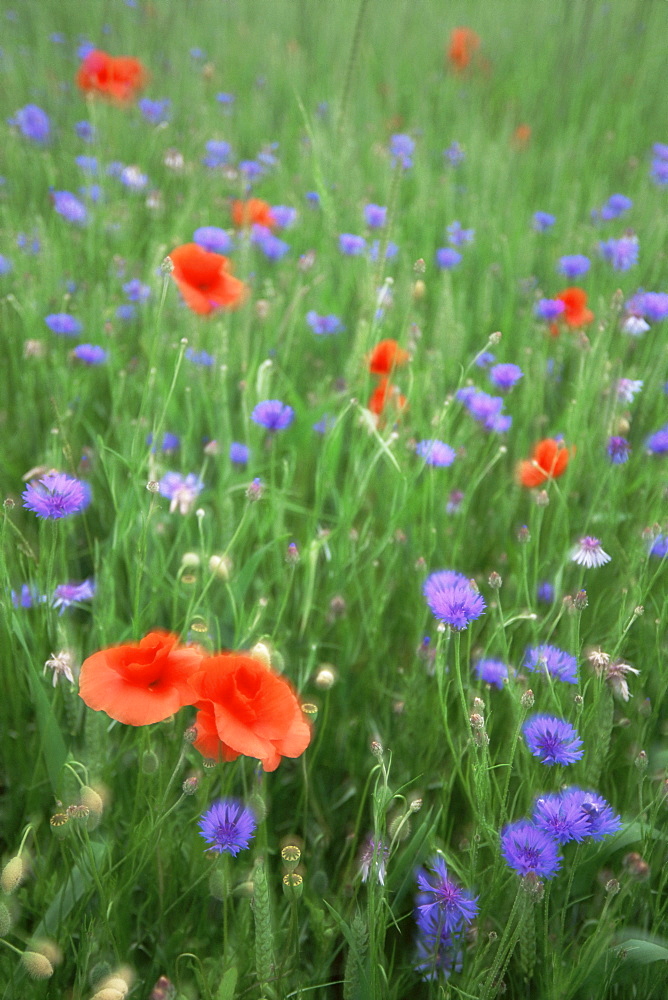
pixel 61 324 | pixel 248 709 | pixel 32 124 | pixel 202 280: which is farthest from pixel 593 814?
pixel 32 124

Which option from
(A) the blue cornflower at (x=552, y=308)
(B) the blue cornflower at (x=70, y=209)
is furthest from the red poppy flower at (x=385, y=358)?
(B) the blue cornflower at (x=70, y=209)

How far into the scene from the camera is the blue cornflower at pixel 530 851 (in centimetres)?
63

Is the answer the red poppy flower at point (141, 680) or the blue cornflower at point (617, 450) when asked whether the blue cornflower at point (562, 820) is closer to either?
the red poppy flower at point (141, 680)

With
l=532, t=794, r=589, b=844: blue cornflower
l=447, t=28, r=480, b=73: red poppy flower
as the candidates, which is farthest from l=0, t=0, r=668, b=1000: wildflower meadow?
l=447, t=28, r=480, b=73: red poppy flower

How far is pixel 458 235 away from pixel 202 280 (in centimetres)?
91

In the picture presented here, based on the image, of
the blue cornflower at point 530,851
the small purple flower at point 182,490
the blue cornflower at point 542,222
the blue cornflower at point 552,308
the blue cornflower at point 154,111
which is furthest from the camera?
the blue cornflower at point 154,111

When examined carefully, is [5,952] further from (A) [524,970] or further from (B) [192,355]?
(B) [192,355]

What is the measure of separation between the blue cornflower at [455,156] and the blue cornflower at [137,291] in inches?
53.5

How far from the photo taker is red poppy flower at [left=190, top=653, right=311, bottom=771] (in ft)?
2.20

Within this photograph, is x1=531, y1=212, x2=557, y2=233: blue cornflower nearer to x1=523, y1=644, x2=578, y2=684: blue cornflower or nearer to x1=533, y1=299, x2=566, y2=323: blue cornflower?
x1=533, y1=299, x2=566, y2=323: blue cornflower

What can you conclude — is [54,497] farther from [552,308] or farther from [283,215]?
[283,215]

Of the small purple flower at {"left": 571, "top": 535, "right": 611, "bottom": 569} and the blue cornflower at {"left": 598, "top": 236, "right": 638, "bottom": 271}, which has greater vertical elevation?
the blue cornflower at {"left": 598, "top": 236, "right": 638, "bottom": 271}

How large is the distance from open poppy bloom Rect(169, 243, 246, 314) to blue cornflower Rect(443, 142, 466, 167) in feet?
5.03

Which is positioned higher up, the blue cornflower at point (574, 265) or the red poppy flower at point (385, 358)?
the blue cornflower at point (574, 265)
